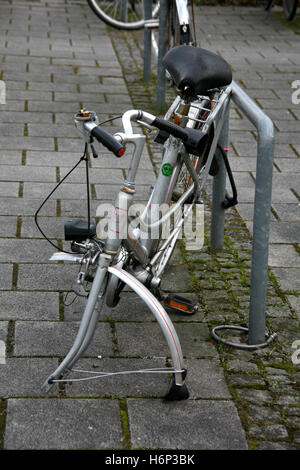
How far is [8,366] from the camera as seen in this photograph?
3354 mm

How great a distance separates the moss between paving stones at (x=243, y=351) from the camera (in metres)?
3.05

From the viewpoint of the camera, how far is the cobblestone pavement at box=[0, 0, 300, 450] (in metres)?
3.00

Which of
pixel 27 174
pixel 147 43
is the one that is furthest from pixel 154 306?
pixel 147 43

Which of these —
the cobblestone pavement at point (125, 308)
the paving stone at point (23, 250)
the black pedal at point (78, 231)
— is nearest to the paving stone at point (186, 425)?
the cobblestone pavement at point (125, 308)

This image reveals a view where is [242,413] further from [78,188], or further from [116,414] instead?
[78,188]

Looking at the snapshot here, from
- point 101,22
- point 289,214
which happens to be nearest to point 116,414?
point 289,214

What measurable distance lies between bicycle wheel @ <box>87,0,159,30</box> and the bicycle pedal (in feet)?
19.8

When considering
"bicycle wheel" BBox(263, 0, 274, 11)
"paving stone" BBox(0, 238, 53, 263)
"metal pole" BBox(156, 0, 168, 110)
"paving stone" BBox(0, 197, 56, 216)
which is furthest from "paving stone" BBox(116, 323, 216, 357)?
"bicycle wheel" BBox(263, 0, 274, 11)

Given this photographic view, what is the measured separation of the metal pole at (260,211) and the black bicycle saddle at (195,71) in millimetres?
149

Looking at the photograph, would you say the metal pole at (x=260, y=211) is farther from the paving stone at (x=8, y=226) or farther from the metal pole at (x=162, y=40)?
the metal pole at (x=162, y=40)

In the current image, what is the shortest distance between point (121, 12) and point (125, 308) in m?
6.73

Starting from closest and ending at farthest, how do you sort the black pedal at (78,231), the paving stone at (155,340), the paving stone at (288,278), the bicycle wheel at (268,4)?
the black pedal at (78,231)
the paving stone at (155,340)
the paving stone at (288,278)
the bicycle wheel at (268,4)

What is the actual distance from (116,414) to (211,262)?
159 cm

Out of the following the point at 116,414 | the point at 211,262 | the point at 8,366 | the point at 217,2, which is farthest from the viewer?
the point at 217,2
